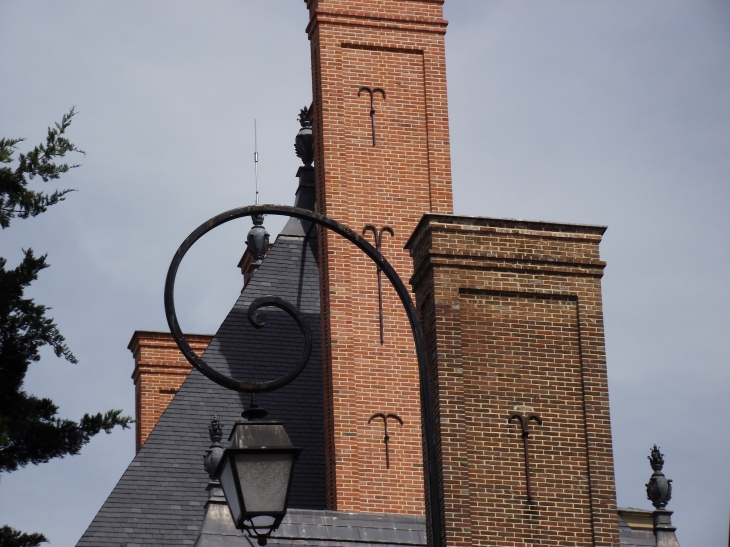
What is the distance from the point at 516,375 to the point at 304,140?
389 inches

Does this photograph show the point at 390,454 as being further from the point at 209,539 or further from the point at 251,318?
the point at 251,318

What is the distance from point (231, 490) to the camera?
430 inches

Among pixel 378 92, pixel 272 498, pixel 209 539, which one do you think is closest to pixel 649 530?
pixel 209 539

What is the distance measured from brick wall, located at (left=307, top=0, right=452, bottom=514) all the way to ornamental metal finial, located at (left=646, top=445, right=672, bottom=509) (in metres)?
3.34

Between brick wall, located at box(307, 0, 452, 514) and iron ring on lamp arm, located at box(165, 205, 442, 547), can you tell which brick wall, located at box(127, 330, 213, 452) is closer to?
brick wall, located at box(307, 0, 452, 514)

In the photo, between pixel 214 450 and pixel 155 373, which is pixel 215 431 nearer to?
pixel 214 450

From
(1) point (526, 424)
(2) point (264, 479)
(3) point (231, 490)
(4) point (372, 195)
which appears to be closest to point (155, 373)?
(4) point (372, 195)

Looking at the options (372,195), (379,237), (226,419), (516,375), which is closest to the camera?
(516,375)

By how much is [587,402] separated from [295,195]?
9.98 m

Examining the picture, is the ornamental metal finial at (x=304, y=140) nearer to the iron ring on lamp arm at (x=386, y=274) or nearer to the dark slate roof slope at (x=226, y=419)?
the dark slate roof slope at (x=226, y=419)

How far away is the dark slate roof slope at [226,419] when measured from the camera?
67.8 feet

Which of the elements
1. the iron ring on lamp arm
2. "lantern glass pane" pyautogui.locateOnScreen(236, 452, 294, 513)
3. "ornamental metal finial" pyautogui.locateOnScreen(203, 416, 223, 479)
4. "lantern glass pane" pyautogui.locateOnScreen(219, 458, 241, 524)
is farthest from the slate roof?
"lantern glass pane" pyautogui.locateOnScreen(236, 452, 294, 513)

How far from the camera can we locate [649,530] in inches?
760

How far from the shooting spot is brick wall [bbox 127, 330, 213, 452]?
2788 cm
